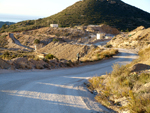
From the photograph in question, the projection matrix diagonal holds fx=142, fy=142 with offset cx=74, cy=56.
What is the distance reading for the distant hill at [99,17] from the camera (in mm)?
85206

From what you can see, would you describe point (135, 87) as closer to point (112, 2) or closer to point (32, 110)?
point (32, 110)

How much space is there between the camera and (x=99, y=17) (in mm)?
90750

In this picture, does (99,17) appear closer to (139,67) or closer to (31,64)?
(31,64)

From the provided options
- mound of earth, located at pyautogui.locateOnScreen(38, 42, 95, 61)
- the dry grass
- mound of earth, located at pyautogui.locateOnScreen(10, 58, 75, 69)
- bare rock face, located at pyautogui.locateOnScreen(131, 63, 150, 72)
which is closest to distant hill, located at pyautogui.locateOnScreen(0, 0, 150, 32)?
mound of earth, located at pyautogui.locateOnScreen(38, 42, 95, 61)

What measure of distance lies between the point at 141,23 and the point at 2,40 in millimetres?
79534

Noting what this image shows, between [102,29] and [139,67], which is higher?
[102,29]

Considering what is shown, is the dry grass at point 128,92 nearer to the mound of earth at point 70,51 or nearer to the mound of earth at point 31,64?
the mound of earth at point 31,64

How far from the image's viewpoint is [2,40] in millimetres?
58062

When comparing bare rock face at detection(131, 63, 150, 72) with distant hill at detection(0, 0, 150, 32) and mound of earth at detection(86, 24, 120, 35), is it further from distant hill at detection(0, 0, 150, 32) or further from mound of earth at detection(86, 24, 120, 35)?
distant hill at detection(0, 0, 150, 32)

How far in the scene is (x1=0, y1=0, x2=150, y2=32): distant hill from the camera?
8521cm

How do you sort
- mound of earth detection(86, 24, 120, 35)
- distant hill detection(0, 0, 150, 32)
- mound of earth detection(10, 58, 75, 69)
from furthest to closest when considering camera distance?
distant hill detection(0, 0, 150, 32), mound of earth detection(86, 24, 120, 35), mound of earth detection(10, 58, 75, 69)

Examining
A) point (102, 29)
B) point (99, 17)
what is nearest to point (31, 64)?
point (102, 29)

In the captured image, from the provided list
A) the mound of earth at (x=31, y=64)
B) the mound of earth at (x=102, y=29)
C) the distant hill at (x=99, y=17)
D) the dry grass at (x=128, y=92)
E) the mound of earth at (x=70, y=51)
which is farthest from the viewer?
the distant hill at (x=99, y=17)

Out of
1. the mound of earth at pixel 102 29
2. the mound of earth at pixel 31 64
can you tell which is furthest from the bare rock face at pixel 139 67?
the mound of earth at pixel 102 29
